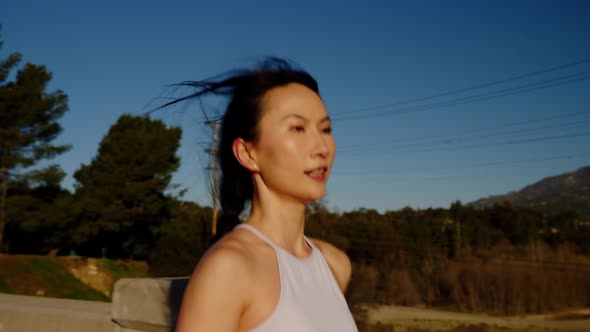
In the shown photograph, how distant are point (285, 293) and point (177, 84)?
796mm

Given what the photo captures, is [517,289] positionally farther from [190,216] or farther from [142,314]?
[190,216]

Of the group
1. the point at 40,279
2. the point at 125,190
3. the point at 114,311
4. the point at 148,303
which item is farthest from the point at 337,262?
the point at 125,190

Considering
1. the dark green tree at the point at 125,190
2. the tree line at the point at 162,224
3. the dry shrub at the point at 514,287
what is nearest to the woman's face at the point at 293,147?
the tree line at the point at 162,224

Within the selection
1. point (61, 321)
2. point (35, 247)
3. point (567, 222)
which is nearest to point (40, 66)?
point (35, 247)

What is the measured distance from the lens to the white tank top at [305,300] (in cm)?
133

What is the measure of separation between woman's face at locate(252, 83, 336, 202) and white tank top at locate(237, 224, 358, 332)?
0.16m

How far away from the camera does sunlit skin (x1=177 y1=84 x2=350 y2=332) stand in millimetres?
1268

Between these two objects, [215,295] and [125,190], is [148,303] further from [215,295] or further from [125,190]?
[125,190]

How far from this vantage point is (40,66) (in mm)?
32625

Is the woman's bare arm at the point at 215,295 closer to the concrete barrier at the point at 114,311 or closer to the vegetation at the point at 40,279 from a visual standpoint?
the concrete barrier at the point at 114,311

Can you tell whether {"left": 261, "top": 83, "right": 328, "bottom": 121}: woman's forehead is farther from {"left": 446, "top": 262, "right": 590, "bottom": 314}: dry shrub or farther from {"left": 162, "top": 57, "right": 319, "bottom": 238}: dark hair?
{"left": 446, "top": 262, "right": 590, "bottom": 314}: dry shrub

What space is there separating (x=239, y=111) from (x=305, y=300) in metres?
0.58

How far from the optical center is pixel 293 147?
1.51 m

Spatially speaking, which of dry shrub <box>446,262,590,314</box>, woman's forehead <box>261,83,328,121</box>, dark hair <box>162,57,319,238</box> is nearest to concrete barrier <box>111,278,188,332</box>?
dark hair <box>162,57,319,238</box>
